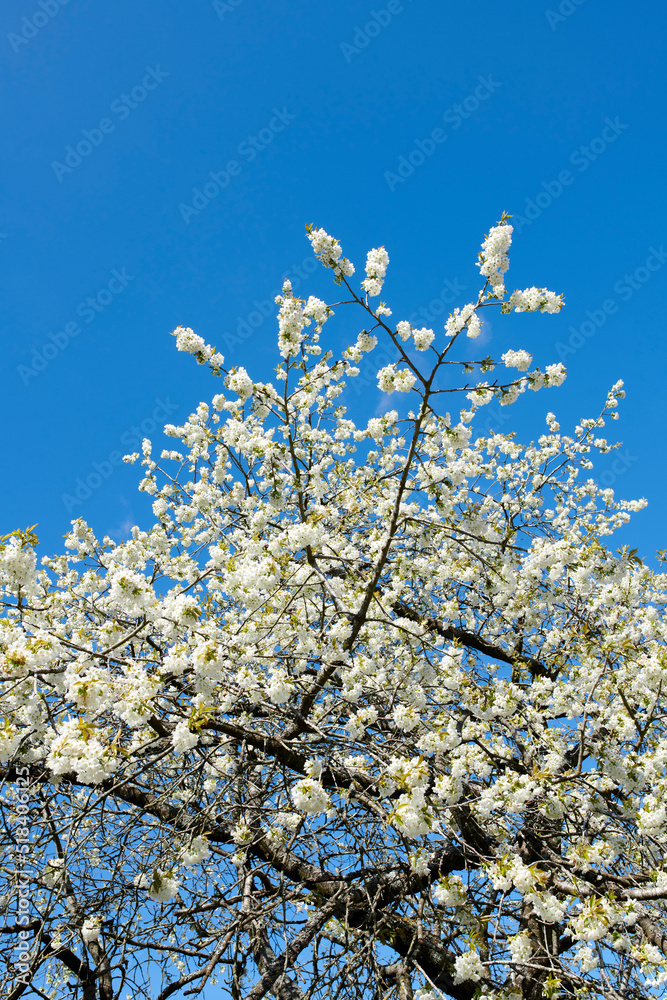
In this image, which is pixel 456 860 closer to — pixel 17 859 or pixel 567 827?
pixel 567 827

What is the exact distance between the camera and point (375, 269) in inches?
167

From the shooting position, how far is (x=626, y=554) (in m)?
4.67

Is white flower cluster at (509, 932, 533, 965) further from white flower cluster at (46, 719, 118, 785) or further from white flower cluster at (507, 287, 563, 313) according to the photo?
white flower cluster at (507, 287, 563, 313)

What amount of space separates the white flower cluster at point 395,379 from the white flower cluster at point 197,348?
49.9 inches

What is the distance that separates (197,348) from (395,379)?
154 centimetres

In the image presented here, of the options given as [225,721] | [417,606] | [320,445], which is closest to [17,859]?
[225,721]

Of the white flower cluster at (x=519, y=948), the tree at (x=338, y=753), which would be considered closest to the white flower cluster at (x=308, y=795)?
the tree at (x=338, y=753)

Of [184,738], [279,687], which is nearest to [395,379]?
[279,687]

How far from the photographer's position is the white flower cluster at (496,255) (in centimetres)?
370

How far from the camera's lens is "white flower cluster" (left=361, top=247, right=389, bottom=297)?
13.9 feet

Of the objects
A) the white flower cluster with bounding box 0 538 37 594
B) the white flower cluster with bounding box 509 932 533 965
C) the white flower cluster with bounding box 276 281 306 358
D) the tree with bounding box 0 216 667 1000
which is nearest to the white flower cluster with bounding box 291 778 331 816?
the tree with bounding box 0 216 667 1000

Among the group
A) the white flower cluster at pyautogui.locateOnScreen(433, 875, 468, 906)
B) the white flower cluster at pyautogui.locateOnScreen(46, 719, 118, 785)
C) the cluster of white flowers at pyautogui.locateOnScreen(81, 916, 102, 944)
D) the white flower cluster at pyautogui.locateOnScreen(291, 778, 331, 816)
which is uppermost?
the white flower cluster at pyautogui.locateOnScreen(46, 719, 118, 785)

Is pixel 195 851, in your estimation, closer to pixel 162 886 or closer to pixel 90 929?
pixel 162 886

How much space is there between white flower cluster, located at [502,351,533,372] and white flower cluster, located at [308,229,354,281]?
1301 mm
